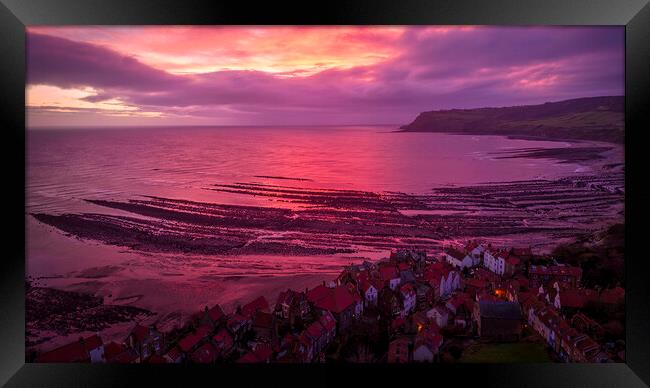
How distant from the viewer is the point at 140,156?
3.63 metres

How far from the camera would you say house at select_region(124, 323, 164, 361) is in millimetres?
3217

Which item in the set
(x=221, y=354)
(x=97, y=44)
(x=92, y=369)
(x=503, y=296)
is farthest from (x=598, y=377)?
(x=97, y=44)

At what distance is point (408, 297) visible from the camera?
340 cm

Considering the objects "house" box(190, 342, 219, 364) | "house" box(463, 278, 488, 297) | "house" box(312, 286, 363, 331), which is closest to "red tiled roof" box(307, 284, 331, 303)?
"house" box(312, 286, 363, 331)

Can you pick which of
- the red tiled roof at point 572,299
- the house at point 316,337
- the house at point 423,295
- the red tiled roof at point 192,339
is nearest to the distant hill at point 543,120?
the red tiled roof at point 572,299

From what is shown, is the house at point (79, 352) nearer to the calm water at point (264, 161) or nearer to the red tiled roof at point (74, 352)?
the red tiled roof at point (74, 352)

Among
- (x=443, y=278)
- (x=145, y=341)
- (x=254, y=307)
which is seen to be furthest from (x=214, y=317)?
(x=443, y=278)

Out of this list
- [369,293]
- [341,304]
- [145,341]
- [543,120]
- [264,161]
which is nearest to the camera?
[145,341]

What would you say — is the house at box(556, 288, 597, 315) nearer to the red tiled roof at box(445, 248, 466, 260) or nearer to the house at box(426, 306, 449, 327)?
the red tiled roof at box(445, 248, 466, 260)

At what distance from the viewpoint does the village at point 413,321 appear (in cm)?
315

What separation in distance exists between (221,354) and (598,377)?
2.98m

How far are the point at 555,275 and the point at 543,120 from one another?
1.43 metres

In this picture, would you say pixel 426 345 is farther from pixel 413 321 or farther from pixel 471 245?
pixel 471 245
